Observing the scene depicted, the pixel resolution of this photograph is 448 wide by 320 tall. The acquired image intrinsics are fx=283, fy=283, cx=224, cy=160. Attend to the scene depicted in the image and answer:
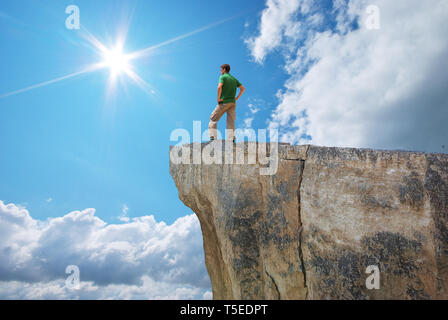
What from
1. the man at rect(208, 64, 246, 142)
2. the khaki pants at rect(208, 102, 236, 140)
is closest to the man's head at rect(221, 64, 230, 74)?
the man at rect(208, 64, 246, 142)

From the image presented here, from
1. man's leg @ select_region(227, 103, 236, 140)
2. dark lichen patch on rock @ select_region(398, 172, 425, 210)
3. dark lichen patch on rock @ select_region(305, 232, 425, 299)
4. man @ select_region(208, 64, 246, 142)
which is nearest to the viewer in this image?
dark lichen patch on rock @ select_region(305, 232, 425, 299)

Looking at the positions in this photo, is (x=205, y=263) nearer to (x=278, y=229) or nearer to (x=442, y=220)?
(x=278, y=229)

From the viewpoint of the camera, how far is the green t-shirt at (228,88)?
7.70m

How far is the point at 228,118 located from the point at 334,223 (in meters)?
4.16

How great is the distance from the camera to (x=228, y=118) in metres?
7.98

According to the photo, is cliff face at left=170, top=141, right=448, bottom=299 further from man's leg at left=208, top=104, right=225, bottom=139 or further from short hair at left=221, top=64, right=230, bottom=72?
short hair at left=221, top=64, right=230, bottom=72

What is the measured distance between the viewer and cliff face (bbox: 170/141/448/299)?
456 centimetres

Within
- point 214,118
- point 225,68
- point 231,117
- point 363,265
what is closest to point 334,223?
point 363,265

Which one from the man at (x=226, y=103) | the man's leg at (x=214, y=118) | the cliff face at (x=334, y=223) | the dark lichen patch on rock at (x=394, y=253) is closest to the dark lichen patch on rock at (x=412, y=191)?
the cliff face at (x=334, y=223)

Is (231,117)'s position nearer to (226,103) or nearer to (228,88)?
(226,103)

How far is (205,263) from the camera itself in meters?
8.65
